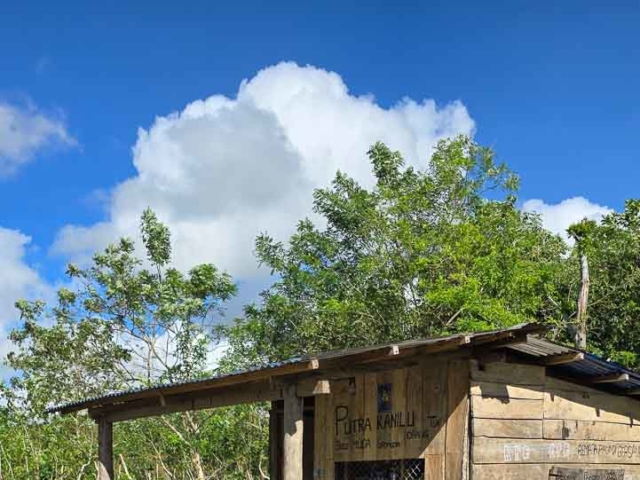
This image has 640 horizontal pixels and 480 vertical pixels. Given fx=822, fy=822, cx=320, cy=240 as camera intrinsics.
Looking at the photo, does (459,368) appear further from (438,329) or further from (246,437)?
(246,437)

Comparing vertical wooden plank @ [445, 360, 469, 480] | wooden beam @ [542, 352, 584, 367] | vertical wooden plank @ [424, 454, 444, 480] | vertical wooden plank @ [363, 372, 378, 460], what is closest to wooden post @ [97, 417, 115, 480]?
vertical wooden plank @ [363, 372, 378, 460]

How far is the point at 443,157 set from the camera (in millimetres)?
21359

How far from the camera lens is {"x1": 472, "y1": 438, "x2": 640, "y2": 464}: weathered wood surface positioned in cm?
722

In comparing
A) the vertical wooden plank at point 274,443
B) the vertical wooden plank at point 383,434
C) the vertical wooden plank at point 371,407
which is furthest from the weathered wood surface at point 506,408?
the vertical wooden plank at point 274,443

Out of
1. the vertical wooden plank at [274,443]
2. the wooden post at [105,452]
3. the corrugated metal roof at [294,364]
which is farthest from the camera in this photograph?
the wooden post at [105,452]

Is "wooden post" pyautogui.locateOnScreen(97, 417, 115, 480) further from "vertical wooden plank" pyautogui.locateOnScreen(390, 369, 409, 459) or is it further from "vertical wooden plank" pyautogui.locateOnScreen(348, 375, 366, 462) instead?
"vertical wooden plank" pyautogui.locateOnScreen(390, 369, 409, 459)

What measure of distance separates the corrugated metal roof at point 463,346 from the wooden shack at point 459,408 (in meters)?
0.02

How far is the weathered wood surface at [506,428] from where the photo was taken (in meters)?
7.19

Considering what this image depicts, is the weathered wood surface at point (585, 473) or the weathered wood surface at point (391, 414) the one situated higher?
the weathered wood surface at point (391, 414)

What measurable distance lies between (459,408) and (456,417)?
0.29ft

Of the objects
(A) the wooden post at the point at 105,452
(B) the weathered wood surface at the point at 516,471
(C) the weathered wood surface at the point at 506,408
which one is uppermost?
(C) the weathered wood surface at the point at 506,408

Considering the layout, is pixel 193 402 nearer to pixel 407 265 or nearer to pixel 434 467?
pixel 434 467

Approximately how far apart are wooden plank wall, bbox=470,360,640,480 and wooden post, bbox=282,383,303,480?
1613 millimetres

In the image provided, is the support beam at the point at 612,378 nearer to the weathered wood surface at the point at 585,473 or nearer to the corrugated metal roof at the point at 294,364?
the weathered wood surface at the point at 585,473
